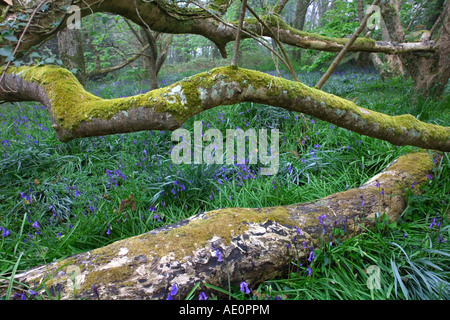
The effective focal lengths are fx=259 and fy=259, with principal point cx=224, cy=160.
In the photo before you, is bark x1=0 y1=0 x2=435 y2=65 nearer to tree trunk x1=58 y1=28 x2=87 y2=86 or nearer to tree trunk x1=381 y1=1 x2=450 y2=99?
tree trunk x1=381 y1=1 x2=450 y2=99

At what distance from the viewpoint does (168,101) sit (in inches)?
63.2

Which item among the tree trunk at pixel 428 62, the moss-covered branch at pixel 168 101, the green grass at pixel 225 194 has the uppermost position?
the tree trunk at pixel 428 62

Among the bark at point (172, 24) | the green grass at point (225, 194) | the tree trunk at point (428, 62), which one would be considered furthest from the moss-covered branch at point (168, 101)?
the tree trunk at point (428, 62)

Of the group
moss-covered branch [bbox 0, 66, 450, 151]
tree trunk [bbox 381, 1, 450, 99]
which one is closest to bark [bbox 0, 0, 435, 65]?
tree trunk [bbox 381, 1, 450, 99]

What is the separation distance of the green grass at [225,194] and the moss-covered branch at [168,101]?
92 centimetres

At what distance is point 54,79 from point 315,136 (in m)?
3.29

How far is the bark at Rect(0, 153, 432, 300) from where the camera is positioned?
56.8 inches

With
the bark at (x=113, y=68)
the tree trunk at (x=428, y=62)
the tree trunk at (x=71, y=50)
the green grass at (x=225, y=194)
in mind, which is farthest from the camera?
the bark at (x=113, y=68)

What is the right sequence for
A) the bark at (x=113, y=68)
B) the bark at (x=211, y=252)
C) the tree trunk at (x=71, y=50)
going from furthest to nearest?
the bark at (x=113, y=68) → the tree trunk at (x=71, y=50) → the bark at (x=211, y=252)

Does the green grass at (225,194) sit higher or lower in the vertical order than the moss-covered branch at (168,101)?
lower

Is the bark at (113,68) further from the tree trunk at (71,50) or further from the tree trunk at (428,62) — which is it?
the tree trunk at (428,62)

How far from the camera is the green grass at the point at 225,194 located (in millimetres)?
1812

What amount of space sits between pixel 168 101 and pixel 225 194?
1.40 m

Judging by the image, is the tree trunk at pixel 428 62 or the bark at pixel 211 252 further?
the tree trunk at pixel 428 62
